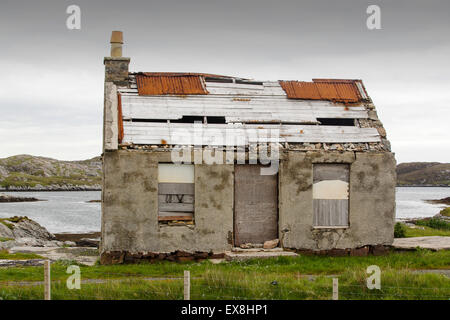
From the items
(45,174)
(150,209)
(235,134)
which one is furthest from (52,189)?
(150,209)

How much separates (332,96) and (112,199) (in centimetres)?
849

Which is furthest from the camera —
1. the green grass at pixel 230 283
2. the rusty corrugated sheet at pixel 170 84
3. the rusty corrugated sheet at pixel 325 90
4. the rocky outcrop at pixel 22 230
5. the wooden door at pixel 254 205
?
the rocky outcrop at pixel 22 230

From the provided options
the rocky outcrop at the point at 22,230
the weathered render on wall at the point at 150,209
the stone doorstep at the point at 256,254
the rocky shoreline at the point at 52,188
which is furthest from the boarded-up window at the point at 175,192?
the rocky shoreline at the point at 52,188

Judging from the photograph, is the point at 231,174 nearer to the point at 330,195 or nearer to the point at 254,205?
the point at 254,205

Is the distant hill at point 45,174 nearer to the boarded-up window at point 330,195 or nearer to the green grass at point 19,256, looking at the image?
the green grass at point 19,256

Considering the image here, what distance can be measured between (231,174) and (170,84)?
14.5 feet

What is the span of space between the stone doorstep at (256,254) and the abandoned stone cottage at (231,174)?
427 millimetres

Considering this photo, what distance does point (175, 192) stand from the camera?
1628 centimetres

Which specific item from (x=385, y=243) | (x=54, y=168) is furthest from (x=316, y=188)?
(x=54, y=168)

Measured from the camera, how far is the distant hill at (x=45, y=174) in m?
135

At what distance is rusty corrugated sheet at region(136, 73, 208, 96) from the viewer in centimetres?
1831

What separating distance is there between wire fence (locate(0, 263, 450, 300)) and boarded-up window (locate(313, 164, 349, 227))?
515 cm

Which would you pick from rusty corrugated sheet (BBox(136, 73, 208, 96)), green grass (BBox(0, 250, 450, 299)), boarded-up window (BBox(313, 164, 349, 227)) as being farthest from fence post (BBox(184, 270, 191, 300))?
rusty corrugated sheet (BBox(136, 73, 208, 96))

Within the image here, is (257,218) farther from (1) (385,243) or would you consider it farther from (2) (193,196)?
(1) (385,243)
